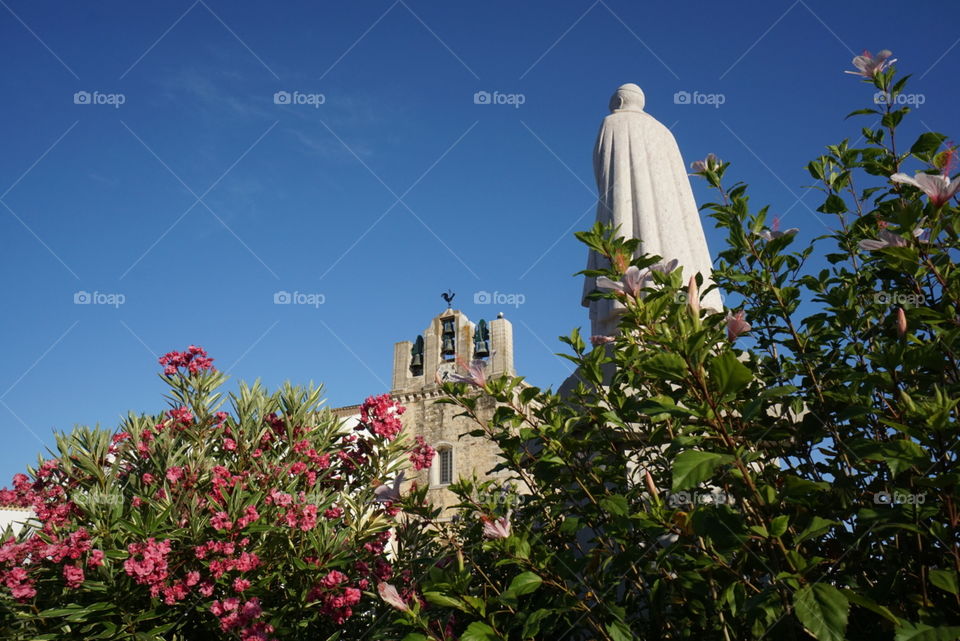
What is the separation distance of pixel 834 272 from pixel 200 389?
4116 mm

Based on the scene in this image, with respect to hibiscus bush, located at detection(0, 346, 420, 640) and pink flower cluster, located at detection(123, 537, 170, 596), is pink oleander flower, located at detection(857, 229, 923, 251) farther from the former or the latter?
pink flower cluster, located at detection(123, 537, 170, 596)

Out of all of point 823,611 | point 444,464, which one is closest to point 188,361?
point 823,611

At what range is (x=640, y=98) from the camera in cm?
707

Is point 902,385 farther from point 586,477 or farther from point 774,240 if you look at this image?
point 586,477

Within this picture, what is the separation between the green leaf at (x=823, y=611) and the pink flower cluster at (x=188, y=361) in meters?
4.19

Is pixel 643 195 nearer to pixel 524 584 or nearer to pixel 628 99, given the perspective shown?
pixel 628 99

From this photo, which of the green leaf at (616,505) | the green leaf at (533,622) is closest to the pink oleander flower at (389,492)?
the green leaf at (533,622)

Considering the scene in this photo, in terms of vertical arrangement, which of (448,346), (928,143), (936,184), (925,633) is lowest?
(925,633)

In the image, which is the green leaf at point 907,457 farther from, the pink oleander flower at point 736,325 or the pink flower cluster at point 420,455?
the pink flower cluster at point 420,455

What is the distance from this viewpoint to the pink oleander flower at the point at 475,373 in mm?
2824

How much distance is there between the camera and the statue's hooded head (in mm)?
7004

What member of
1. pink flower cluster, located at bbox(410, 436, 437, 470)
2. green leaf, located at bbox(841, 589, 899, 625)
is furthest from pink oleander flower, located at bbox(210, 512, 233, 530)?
green leaf, located at bbox(841, 589, 899, 625)

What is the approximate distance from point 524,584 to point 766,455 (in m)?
1.35

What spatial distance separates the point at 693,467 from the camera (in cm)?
159
